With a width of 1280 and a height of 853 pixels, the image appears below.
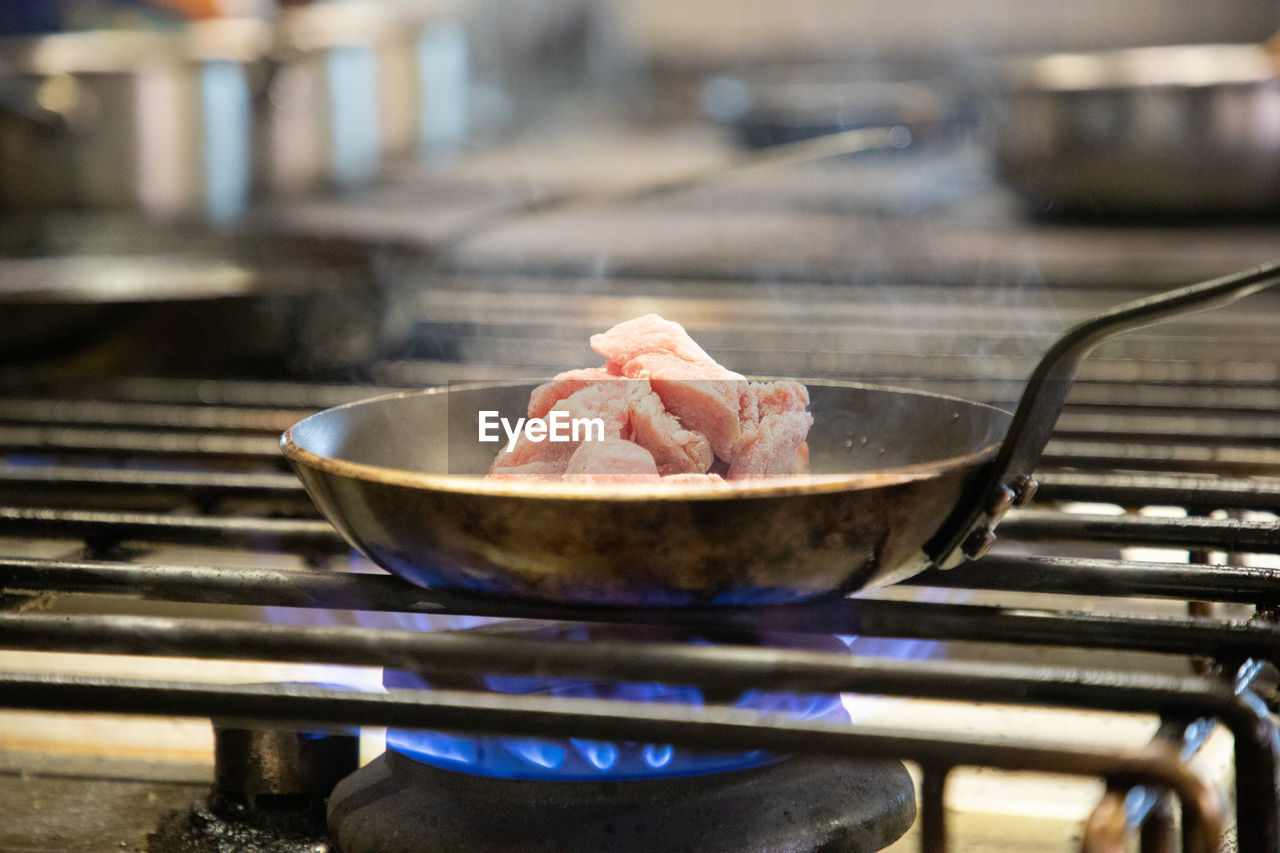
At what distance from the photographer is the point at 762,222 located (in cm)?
245

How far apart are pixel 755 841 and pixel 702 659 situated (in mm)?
166

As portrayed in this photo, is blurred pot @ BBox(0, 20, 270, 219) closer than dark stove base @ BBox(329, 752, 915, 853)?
No

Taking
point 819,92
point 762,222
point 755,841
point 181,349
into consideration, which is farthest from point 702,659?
point 819,92

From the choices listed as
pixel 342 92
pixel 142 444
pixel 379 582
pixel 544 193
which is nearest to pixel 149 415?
pixel 142 444

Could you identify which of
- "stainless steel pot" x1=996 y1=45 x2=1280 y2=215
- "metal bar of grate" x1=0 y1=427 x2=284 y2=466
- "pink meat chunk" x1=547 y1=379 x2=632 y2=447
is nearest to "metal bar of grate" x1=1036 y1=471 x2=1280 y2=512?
"pink meat chunk" x1=547 y1=379 x2=632 y2=447

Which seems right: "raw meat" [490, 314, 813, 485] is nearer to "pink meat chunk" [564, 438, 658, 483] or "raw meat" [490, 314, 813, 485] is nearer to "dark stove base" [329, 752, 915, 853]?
"pink meat chunk" [564, 438, 658, 483]

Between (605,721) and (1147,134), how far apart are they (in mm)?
1726

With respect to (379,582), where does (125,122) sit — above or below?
above

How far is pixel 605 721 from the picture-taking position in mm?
527

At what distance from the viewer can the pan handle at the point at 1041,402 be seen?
620 millimetres

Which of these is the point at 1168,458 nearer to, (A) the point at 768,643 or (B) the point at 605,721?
(A) the point at 768,643

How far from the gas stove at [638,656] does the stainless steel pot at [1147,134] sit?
1.38 feet

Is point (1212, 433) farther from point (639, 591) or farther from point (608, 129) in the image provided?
point (608, 129)

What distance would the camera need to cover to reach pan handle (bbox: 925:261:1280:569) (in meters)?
0.62
